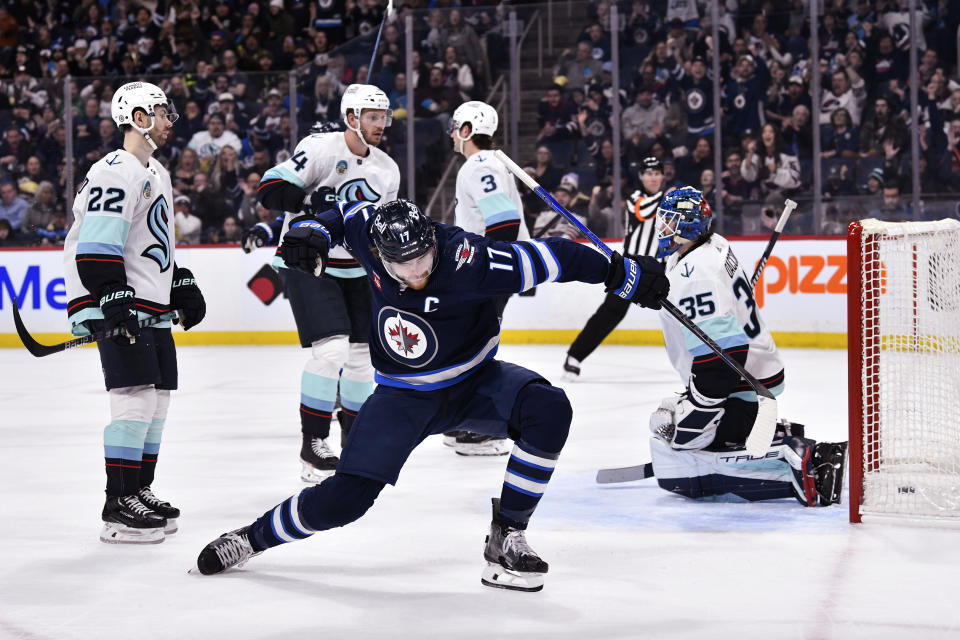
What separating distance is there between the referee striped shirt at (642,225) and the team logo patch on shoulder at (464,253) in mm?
4747

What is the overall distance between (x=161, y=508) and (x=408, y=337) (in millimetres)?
1117

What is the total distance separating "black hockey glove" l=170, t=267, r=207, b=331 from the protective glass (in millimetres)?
1040

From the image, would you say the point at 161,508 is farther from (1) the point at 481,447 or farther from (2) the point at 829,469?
(2) the point at 829,469

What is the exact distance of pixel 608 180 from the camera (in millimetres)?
9469

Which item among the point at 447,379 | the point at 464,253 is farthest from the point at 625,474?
the point at 464,253

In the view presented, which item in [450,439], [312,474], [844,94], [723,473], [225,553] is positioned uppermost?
[844,94]

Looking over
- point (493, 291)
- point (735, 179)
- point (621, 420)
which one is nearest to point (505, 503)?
point (493, 291)

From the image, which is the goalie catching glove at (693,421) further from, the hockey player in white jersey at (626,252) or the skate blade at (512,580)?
the hockey player in white jersey at (626,252)

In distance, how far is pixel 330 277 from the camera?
4.72 meters

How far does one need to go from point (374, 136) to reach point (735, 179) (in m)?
4.97

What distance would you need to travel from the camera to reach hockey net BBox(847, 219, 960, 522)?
12.1ft

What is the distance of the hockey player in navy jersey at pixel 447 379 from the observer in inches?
117

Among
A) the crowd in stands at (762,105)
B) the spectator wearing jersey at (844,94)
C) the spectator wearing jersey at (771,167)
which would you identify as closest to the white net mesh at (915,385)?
the crowd in stands at (762,105)

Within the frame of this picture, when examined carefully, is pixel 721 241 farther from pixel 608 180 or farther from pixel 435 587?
pixel 608 180
